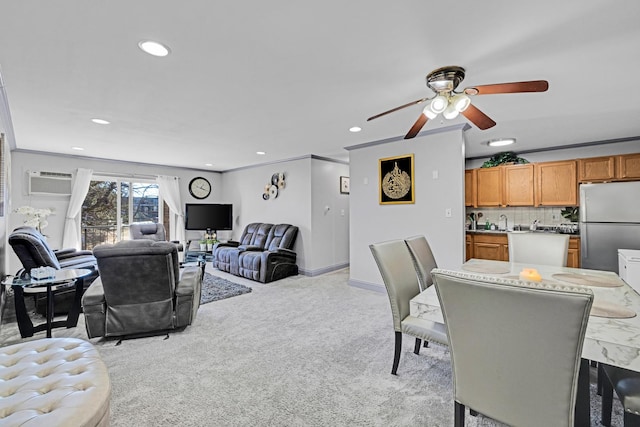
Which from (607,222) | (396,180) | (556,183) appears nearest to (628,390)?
(396,180)

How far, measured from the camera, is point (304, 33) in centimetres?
170

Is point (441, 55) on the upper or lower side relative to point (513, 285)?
upper

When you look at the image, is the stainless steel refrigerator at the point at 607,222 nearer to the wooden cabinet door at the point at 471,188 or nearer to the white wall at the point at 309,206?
the wooden cabinet door at the point at 471,188

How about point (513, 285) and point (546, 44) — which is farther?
point (546, 44)

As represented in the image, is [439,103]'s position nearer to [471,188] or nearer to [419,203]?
[419,203]

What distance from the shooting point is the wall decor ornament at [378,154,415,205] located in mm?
4102

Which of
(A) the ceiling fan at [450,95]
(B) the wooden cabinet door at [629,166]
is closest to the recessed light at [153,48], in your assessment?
(A) the ceiling fan at [450,95]

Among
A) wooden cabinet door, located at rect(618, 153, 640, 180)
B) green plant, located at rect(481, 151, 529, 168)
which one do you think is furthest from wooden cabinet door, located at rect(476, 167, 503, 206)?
wooden cabinet door, located at rect(618, 153, 640, 180)

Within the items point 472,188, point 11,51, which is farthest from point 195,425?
point 472,188

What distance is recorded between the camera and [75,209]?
18.0ft

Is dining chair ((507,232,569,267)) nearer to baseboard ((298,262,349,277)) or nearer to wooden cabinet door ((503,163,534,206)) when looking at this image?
wooden cabinet door ((503,163,534,206))

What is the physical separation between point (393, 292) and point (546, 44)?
182cm

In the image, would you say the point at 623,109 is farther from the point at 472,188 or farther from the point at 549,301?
the point at 549,301

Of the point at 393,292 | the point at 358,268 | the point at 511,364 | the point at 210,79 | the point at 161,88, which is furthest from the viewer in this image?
the point at 358,268
